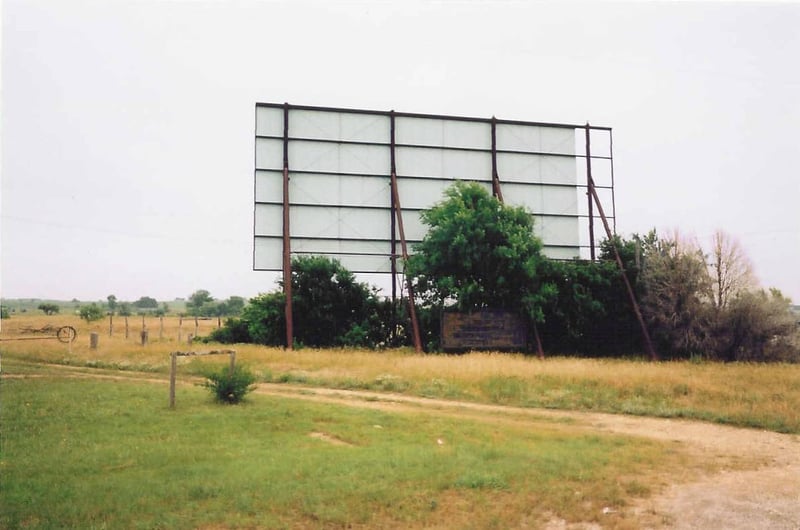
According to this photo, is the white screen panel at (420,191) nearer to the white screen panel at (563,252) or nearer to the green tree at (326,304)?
the green tree at (326,304)

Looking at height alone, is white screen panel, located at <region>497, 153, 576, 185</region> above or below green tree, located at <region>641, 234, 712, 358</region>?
above

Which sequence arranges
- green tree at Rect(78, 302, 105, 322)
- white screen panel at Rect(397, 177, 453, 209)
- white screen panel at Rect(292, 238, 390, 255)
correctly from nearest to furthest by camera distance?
white screen panel at Rect(292, 238, 390, 255) → white screen panel at Rect(397, 177, 453, 209) → green tree at Rect(78, 302, 105, 322)

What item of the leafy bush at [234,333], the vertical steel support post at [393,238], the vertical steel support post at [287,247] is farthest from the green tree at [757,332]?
the leafy bush at [234,333]

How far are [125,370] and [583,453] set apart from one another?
1914 centimetres

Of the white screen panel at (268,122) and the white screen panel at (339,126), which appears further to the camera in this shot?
the white screen panel at (339,126)

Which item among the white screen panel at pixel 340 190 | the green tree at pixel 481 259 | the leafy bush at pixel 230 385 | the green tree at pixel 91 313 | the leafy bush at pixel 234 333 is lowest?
the leafy bush at pixel 230 385

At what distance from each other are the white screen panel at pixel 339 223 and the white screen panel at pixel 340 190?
388mm

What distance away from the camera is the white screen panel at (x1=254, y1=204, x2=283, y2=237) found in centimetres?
3416

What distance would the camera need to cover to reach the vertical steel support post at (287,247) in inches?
1224

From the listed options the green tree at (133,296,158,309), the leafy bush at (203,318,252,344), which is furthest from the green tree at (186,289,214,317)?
the leafy bush at (203,318,252,344)

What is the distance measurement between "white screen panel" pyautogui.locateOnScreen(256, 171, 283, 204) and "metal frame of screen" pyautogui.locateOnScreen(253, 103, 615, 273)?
0.18 feet

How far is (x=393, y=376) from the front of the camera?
70.1ft

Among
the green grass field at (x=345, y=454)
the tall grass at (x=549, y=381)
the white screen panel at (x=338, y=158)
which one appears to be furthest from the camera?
the white screen panel at (x=338, y=158)

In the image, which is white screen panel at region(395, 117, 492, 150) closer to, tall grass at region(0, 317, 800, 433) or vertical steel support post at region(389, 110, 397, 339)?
vertical steel support post at region(389, 110, 397, 339)
